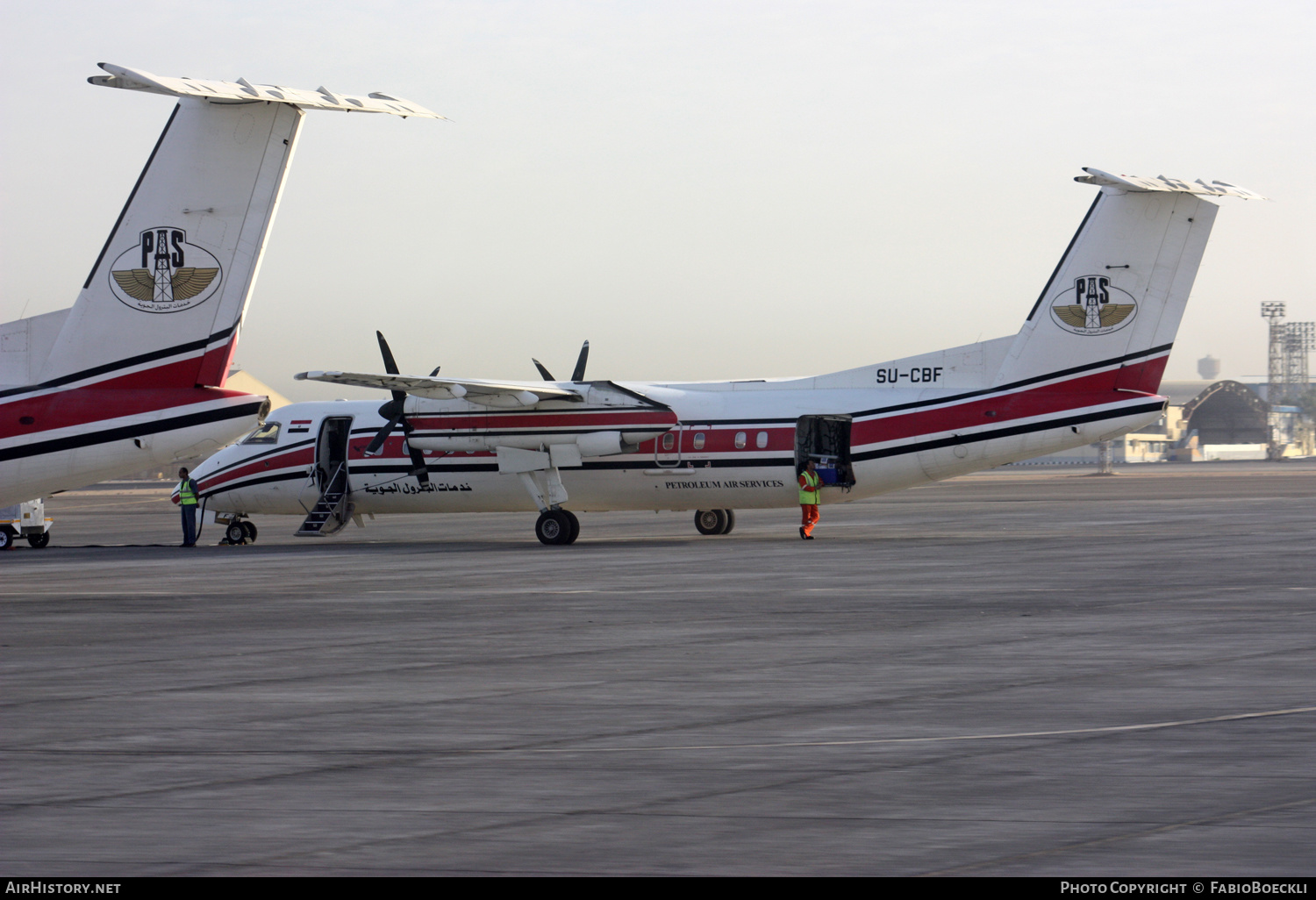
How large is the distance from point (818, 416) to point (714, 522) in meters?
5.11

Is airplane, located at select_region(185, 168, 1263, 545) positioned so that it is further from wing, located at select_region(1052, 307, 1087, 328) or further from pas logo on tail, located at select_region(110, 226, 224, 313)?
pas logo on tail, located at select_region(110, 226, 224, 313)

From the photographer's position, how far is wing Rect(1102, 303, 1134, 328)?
3059cm

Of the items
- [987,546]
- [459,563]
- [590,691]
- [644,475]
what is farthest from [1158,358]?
[590,691]

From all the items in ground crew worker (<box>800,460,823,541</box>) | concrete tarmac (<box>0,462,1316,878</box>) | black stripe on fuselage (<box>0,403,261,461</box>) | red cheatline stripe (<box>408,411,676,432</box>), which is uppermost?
red cheatline stripe (<box>408,411,676,432</box>)

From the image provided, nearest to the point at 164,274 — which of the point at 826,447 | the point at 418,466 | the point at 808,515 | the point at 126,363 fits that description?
the point at 126,363

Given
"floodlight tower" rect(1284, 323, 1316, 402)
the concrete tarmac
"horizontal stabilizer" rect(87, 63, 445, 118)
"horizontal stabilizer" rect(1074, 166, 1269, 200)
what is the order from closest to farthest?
the concrete tarmac → "horizontal stabilizer" rect(87, 63, 445, 118) → "horizontal stabilizer" rect(1074, 166, 1269, 200) → "floodlight tower" rect(1284, 323, 1316, 402)

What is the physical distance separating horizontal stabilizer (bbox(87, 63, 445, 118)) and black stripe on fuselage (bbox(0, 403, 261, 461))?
3110 mm

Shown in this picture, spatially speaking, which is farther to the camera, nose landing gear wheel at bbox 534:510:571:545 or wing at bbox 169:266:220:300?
nose landing gear wheel at bbox 534:510:571:545

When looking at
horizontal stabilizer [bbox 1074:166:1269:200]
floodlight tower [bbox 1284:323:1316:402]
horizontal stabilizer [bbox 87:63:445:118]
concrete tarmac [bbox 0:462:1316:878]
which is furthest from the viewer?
floodlight tower [bbox 1284:323:1316:402]

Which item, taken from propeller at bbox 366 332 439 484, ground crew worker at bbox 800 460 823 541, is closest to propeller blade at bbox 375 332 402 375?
propeller at bbox 366 332 439 484

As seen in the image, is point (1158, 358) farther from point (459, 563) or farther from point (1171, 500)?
point (1171, 500)

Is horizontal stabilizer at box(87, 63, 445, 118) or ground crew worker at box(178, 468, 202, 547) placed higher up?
horizontal stabilizer at box(87, 63, 445, 118)

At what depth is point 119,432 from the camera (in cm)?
1475

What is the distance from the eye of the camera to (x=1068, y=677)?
39.0 feet
